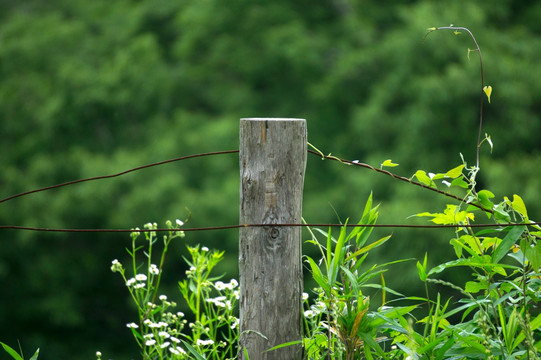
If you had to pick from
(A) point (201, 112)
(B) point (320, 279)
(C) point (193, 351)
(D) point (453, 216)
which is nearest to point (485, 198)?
(D) point (453, 216)

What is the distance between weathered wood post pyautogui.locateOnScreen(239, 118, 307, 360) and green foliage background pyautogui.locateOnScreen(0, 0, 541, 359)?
592 cm

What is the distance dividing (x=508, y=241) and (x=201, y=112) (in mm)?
9099

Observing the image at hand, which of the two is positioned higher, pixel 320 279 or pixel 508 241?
pixel 508 241

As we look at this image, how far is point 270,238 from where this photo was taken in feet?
5.08

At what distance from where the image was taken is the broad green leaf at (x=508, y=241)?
1481 millimetres

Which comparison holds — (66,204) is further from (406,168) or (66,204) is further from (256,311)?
(256,311)

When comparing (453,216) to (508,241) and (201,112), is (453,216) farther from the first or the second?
(201,112)

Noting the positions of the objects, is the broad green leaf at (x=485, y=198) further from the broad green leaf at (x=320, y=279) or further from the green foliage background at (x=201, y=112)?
the green foliage background at (x=201, y=112)

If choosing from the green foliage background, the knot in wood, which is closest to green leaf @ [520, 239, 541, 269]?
the knot in wood

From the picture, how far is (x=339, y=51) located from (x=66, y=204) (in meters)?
4.75

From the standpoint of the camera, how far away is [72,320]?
29.3ft

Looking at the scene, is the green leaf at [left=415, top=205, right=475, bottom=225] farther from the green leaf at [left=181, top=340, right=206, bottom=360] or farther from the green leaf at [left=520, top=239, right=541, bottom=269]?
the green leaf at [left=181, top=340, right=206, bottom=360]

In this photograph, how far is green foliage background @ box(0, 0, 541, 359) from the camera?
8000mm

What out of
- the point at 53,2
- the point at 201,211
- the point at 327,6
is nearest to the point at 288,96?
the point at 327,6
